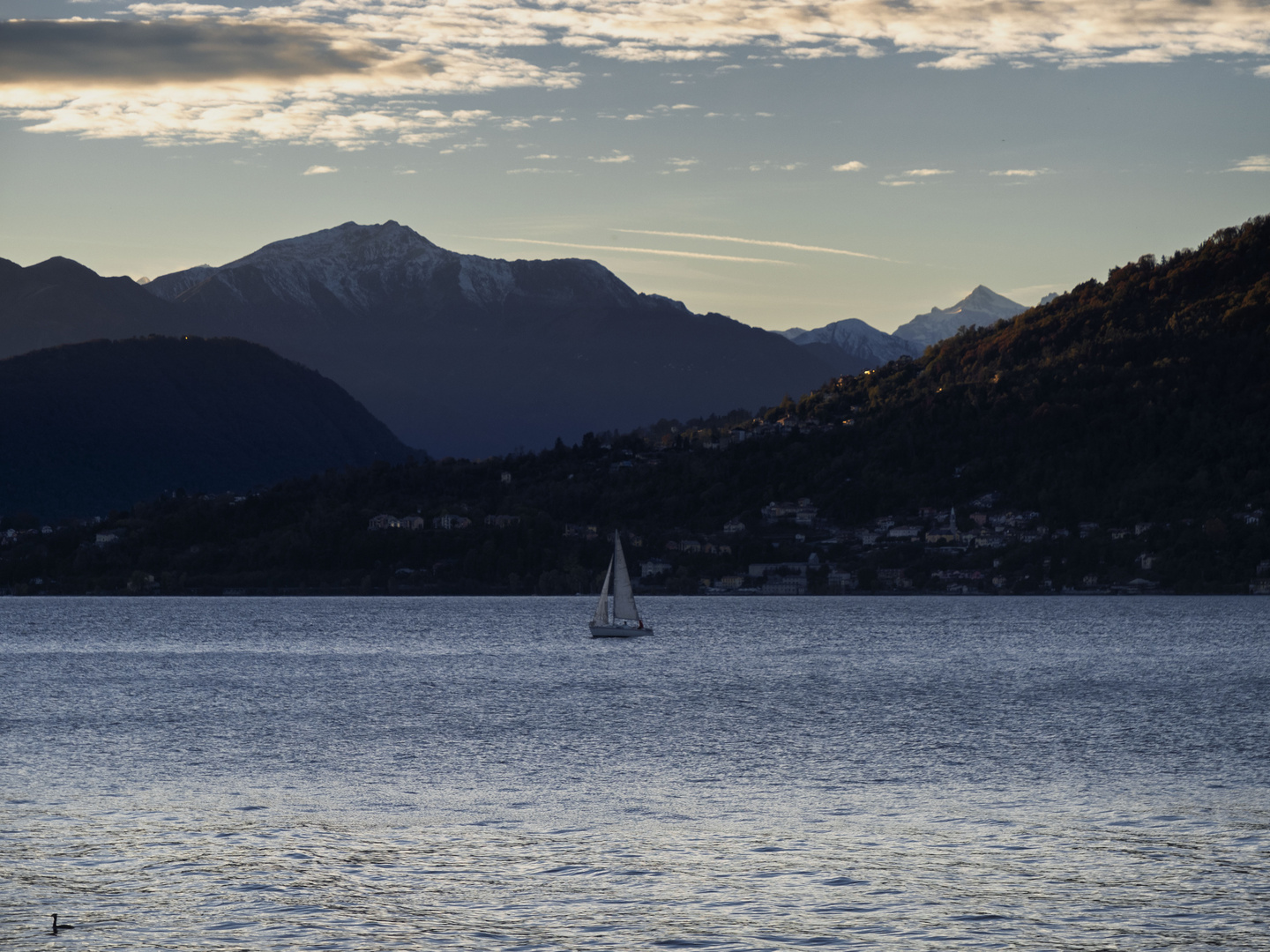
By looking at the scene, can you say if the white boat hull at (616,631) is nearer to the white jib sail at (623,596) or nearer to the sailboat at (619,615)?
the sailboat at (619,615)

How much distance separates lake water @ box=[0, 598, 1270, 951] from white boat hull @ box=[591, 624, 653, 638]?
48.7 m

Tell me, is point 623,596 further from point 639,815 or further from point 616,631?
point 639,815

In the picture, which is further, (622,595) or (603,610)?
(603,610)

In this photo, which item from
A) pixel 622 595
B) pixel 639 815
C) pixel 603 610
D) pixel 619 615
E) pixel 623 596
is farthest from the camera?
pixel 603 610

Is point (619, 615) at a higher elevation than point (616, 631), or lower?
higher

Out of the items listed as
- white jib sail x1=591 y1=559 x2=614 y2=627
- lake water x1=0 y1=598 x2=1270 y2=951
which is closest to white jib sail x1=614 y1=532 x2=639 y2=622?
white jib sail x1=591 y1=559 x2=614 y2=627

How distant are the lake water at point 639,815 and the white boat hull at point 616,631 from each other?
48.7 meters

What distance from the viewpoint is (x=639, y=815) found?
125 feet

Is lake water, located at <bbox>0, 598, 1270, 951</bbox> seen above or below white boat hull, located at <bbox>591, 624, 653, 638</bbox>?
above

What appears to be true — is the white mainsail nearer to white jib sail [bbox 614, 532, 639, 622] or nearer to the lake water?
white jib sail [bbox 614, 532, 639, 622]

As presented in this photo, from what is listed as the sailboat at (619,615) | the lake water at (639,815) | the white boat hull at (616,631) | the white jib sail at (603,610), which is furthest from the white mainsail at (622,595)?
the lake water at (639,815)

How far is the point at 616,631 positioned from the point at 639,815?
4063 inches

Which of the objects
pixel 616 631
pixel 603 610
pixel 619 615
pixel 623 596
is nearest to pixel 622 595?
pixel 623 596

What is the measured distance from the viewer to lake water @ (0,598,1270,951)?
2661cm
